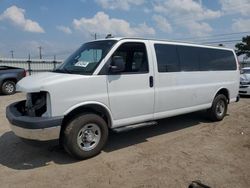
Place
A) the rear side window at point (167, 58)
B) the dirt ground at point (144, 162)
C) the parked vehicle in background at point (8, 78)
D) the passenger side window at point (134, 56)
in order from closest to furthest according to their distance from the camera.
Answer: the dirt ground at point (144, 162) < the passenger side window at point (134, 56) < the rear side window at point (167, 58) < the parked vehicle in background at point (8, 78)

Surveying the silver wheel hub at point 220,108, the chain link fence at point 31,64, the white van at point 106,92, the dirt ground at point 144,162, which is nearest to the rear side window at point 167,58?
the white van at point 106,92

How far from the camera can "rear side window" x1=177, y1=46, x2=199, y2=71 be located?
23.4 ft

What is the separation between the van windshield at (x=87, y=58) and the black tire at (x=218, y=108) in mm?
3992

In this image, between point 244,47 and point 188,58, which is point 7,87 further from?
point 244,47

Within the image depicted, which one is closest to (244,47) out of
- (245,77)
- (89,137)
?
(245,77)

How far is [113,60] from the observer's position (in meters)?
5.60

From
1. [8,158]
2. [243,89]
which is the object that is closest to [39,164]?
[8,158]

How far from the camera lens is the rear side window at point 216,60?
789cm

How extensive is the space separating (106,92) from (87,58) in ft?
2.79

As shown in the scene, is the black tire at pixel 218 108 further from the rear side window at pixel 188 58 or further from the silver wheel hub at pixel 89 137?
the silver wheel hub at pixel 89 137

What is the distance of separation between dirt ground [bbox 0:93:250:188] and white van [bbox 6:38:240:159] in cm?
43

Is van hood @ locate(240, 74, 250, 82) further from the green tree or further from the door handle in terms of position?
the green tree

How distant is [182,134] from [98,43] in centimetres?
302

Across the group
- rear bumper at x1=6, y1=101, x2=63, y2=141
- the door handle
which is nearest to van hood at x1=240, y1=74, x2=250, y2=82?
the door handle
